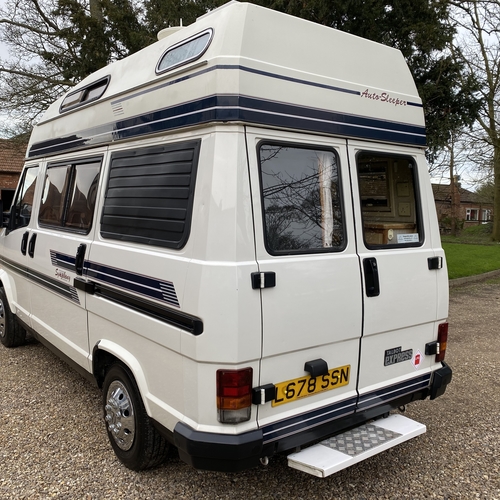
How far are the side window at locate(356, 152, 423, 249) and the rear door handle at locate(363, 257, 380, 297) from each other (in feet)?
0.50

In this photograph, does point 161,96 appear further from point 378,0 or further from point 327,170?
point 378,0

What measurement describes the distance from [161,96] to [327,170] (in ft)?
3.62

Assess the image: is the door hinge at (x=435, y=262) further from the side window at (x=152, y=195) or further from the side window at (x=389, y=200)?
the side window at (x=152, y=195)

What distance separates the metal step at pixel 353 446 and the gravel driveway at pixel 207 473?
0.38 meters

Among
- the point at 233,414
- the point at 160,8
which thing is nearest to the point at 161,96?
the point at 233,414

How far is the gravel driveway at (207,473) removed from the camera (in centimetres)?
294

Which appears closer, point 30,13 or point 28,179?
point 28,179

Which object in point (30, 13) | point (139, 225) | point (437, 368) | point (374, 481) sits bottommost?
point (374, 481)

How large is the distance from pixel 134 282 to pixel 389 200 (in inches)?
75.5

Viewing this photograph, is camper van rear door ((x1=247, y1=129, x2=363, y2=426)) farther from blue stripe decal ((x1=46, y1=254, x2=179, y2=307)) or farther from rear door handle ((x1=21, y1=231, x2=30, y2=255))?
rear door handle ((x1=21, y1=231, x2=30, y2=255))

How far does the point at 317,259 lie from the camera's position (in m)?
2.68

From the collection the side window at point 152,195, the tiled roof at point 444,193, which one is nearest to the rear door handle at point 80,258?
the side window at point 152,195

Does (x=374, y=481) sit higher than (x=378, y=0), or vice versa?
(x=378, y=0)

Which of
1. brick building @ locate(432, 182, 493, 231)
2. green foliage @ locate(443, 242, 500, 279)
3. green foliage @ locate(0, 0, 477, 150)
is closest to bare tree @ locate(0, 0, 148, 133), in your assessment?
green foliage @ locate(0, 0, 477, 150)
